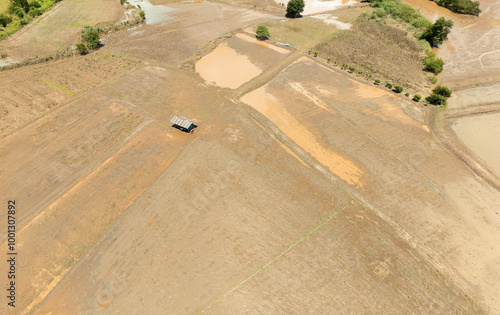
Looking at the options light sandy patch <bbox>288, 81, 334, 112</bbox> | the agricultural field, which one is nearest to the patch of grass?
the agricultural field

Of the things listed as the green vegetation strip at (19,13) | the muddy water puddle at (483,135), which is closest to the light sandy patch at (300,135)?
the muddy water puddle at (483,135)

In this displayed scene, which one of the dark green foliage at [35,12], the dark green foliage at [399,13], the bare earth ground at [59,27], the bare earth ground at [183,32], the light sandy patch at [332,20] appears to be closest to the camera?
the bare earth ground at [59,27]

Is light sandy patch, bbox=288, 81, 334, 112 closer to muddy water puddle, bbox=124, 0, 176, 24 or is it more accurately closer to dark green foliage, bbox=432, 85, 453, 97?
dark green foliage, bbox=432, 85, 453, 97

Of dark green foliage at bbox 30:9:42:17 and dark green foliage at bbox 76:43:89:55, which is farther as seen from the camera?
dark green foliage at bbox 30:9:42:17

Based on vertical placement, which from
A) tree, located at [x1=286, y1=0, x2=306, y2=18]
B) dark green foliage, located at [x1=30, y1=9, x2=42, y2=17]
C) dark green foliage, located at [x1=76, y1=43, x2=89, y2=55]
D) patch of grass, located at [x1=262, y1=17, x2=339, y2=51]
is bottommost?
dark green foliage, located at [x1=76, y1=43, x2=89, y2=55]

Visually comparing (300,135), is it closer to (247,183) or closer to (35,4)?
(247,183)

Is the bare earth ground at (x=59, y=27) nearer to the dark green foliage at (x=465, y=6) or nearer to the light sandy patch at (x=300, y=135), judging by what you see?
the light sandy patch at (x=300, y=135)

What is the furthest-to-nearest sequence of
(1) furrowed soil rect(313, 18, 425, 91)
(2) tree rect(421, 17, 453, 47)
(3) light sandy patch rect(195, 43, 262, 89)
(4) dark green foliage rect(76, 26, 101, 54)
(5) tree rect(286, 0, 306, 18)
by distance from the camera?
(5) tree rect(286, 0, 306, 18) < (2) tree rect(421, 17, 453, 47) < (4) dark green foliage rect(76, 26, 101, 54) < (1) furrowed soil rect(313, 18, 425, 91) < (3) light sandy patch rect(195, 43, 262, 89)
